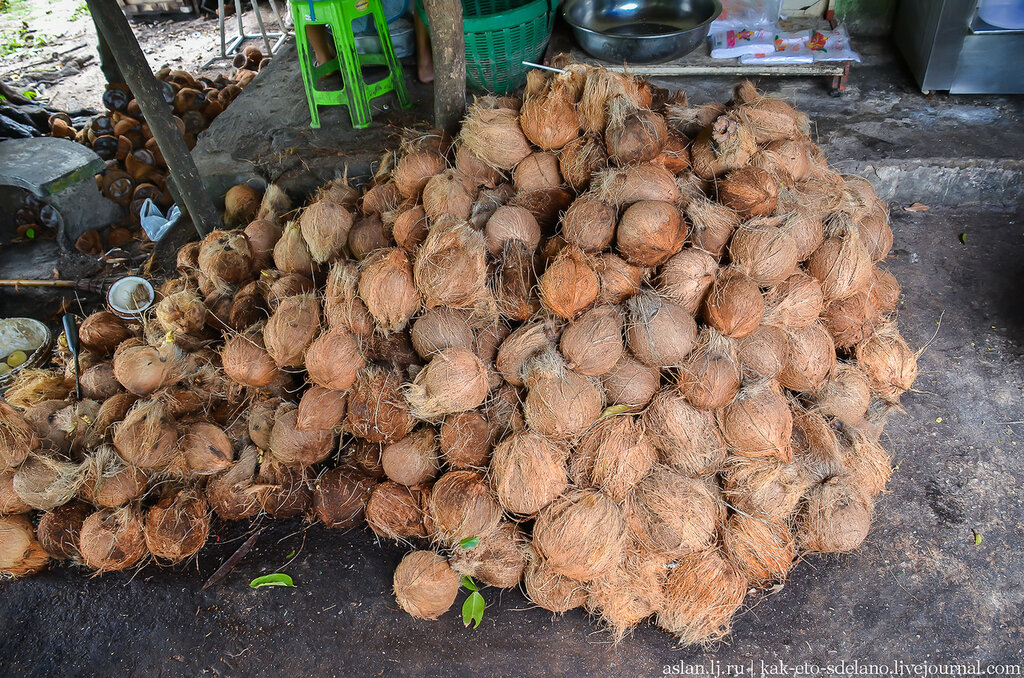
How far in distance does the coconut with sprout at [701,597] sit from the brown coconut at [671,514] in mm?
64

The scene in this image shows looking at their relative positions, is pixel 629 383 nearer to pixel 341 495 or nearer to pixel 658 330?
pixel 658 330

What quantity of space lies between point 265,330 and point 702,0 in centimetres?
410

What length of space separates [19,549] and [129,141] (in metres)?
4.37

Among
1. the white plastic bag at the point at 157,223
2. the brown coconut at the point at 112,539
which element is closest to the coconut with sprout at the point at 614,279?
the brown coconut at the point at 112,539

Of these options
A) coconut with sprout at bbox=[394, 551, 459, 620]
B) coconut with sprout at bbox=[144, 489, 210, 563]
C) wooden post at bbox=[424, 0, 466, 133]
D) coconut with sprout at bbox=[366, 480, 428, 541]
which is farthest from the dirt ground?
coconut with sprout at bbox=[394, 551, 459, 620]

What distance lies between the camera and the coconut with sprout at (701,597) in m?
2.28

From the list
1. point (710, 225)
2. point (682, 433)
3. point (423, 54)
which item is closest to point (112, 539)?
point (682, 433)

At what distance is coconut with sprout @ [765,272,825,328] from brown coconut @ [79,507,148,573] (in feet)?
9.09

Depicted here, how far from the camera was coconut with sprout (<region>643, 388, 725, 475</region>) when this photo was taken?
2.38m

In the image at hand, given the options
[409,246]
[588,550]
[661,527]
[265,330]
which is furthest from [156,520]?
[661,527]

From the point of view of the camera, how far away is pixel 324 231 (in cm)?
292

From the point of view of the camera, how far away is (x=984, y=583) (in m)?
2.40

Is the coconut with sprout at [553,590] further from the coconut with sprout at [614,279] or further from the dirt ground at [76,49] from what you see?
the dirt ground at [76,49]

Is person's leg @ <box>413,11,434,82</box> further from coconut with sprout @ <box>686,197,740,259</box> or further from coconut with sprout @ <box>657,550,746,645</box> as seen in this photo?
coconut with sprout @ <box>657,550,746,645</box>
